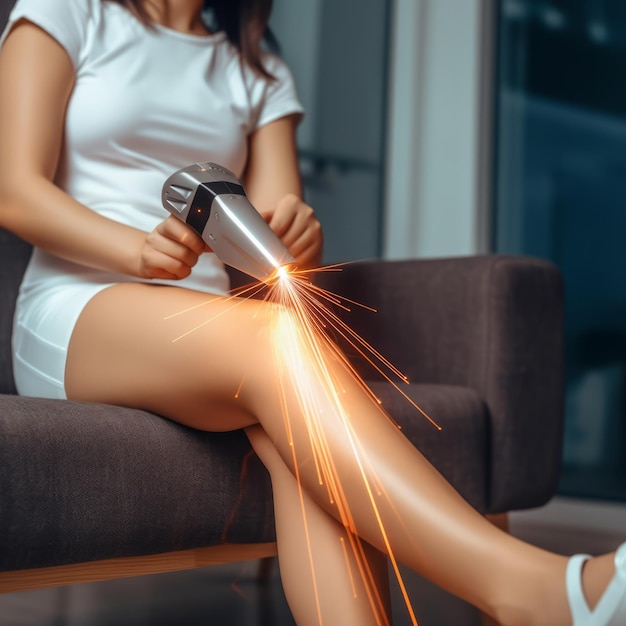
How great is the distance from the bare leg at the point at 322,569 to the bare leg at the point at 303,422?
0.09 feet

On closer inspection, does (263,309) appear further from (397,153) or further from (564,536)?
(397,153)

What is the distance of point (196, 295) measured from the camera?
905 millimetres

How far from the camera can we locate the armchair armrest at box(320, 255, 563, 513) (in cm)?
127

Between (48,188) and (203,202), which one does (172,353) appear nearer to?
(203,202)

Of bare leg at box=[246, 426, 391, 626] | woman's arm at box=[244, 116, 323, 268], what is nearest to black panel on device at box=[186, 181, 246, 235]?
bare leg at box=[246, 426, 391, 626]

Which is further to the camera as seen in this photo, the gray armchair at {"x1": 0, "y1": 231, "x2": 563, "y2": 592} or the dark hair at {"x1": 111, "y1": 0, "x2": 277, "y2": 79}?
the dark hair at {"x1": 111, "y1": 0, "x2": 277, "y2": 79}

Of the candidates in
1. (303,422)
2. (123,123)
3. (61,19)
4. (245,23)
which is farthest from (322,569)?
(245,23)

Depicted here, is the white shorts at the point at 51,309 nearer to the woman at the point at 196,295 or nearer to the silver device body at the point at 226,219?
the woman at the point at 196,295

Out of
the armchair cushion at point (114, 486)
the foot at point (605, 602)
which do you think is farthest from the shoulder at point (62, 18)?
the foot at point (605, 602)

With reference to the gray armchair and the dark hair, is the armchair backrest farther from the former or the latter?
the dark hair

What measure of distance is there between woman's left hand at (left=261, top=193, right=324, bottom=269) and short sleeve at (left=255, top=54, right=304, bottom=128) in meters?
0.35

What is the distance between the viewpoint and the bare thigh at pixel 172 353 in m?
0.83

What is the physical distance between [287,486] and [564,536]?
154 cm

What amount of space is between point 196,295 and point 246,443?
Result: 0.16m
